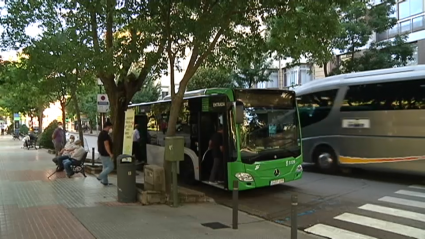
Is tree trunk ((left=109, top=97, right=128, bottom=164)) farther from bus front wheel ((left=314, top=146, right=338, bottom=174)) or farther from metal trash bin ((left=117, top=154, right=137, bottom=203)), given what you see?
bus front wheel ((left=314, top=146, right=338, bottom=174))

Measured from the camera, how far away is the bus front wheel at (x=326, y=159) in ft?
44.7

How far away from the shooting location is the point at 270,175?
9.74m

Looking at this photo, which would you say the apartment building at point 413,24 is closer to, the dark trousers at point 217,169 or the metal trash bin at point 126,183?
the dark trousers at point 217,169

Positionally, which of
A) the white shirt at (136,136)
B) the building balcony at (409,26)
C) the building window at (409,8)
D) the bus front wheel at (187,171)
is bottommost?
the bus front wheel at (187,171)

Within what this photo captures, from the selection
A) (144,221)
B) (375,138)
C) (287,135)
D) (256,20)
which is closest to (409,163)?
(375,138)

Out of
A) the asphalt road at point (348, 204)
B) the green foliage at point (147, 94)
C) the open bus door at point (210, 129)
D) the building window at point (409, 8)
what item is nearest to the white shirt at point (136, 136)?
the asphalt road at point (348, 204)

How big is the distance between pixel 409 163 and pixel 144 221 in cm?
821

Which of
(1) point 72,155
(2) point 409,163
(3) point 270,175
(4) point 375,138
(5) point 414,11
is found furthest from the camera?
(5) point 414,11

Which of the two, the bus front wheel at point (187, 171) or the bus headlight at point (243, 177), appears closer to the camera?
the bus headlight at point (243, 177)

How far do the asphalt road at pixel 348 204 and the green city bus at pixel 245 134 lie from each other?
0.63 metres

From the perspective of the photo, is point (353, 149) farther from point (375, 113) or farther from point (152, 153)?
point (152, 153)

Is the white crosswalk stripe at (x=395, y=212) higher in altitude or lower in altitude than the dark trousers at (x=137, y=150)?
lower

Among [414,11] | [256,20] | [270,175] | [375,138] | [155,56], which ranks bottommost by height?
[270,175]

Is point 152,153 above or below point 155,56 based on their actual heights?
below
